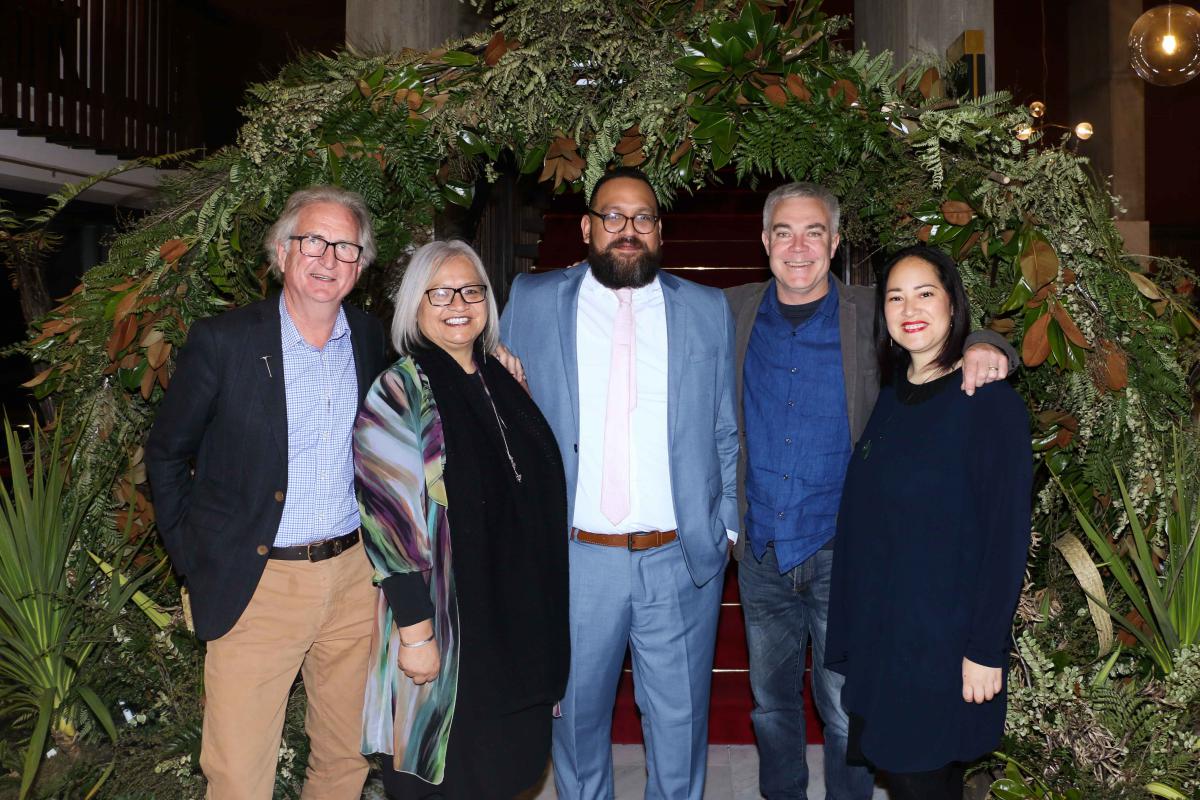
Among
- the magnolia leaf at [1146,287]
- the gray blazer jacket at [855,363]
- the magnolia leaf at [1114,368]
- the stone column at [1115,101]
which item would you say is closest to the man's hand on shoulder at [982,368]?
the gray blazer jacket at [855,363]

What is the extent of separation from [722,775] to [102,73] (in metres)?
6.87

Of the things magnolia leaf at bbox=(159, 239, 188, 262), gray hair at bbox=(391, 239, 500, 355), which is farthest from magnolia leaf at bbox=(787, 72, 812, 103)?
magnolia leaf at bbox=(159, 239, 188, 262)

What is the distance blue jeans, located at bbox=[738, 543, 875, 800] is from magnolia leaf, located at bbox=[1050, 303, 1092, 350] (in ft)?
2.78

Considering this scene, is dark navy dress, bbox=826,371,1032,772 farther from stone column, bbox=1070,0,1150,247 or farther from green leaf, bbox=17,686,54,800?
stone column, bbox=1070,0,1150,247

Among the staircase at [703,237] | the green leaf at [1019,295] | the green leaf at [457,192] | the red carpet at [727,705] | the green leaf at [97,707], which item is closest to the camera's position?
the green leaf at [1019,295]

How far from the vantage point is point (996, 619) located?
2113mm

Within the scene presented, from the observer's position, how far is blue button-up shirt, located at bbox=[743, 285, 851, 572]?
106 inches

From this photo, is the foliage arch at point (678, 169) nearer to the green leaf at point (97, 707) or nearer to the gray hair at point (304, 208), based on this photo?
the gray hair at point (304, 208)

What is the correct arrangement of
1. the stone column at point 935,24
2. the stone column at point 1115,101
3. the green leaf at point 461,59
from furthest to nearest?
1. the stone column at point 1115,101
2. the stone column at point 935,24
3. the green leaf at point 461,59

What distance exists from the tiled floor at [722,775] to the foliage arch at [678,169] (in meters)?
1.30

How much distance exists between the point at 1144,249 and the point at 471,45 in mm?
7836

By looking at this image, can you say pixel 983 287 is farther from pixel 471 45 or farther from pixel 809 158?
pixel 471 45

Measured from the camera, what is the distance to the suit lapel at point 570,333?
2.65 metres

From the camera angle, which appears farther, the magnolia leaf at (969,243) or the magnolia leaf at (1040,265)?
the magnolia leaf at (969,243)
